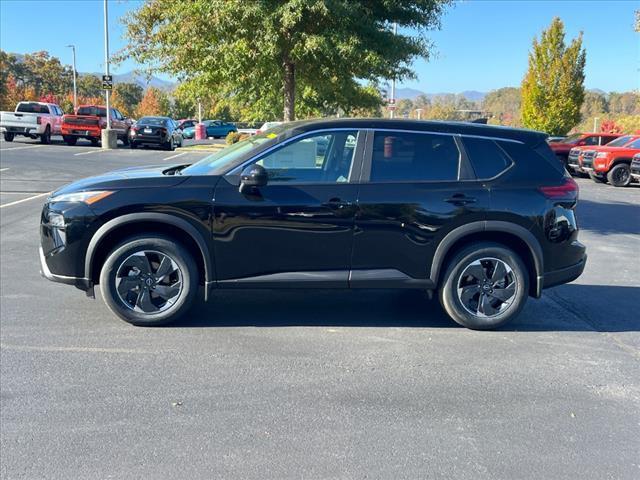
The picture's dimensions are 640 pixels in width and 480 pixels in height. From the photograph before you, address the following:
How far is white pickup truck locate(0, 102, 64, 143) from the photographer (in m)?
27.5

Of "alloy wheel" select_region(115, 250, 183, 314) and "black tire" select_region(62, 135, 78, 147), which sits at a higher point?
"black tire" select_region(62, 135, 78, 147)

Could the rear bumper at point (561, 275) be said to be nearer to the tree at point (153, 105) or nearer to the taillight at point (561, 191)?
the taillight at point (561, 191)

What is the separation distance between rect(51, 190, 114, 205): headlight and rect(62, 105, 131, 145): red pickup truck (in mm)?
24708

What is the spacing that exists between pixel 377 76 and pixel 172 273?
26.7 ft

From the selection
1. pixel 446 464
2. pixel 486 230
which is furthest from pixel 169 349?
pixel 486 230

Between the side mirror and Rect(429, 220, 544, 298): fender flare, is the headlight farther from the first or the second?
Rect(429, 220, 544, 298): fender flare

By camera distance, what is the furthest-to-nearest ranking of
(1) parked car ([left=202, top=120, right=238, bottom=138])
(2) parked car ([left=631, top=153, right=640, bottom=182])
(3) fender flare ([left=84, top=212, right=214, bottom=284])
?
1. (1) parked car ([left=202, top=120, right=238, bottom=138])
2. (2) parked car ([left=631, top=153, right=640, bottom=182])
3. (3) fender flare ([left=84, top=212, right=214, bottom=284])

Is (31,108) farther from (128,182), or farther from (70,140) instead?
(128,182)

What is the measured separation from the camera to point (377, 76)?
12.2 meters

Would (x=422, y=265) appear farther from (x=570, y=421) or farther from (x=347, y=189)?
(x=570, y=421)

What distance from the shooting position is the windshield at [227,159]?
5277mm

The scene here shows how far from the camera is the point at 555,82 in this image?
3331cm

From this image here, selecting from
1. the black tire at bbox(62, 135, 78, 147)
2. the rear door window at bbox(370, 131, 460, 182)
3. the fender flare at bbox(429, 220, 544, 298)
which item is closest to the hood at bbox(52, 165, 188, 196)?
the rear door window at bbox(370, 131, 460, 182)

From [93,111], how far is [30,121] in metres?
2.96
